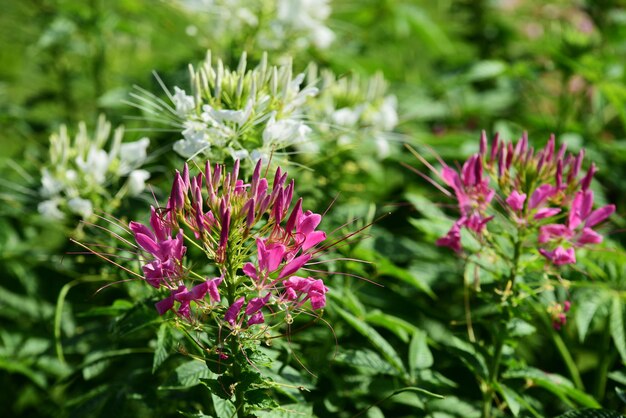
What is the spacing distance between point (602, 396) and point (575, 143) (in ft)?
3.07

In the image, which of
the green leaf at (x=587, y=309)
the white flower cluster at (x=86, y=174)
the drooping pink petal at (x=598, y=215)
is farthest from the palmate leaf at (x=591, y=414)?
the white flower cluster at (x=86, y=174)

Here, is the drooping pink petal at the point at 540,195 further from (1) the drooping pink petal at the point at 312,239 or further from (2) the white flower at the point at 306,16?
(2) the white flower at the point at 306,16

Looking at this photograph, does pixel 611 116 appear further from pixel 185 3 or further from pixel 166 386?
pixel 166 386

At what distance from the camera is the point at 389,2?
3.24 m

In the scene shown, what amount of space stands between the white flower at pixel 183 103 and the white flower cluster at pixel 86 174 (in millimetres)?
339

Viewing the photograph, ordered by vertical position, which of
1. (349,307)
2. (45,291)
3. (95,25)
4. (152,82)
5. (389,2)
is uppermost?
(389,2)

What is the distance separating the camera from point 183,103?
5.28 feet

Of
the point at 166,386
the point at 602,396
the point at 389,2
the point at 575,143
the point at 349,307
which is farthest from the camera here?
the point at 389,2

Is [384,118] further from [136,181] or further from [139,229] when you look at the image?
[139,229]

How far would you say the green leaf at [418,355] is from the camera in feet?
5.82

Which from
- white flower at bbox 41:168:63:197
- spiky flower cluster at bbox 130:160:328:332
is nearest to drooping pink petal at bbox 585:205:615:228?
spiky flower cluster at bbox 130:160:328:332

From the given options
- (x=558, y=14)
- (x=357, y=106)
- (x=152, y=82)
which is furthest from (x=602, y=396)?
(x=558, y=14)

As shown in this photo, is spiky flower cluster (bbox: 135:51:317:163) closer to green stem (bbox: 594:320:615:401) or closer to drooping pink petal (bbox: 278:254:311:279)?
drooping pink petal (bbox: 278:254:311:279)

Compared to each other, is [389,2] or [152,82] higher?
[389,2]
